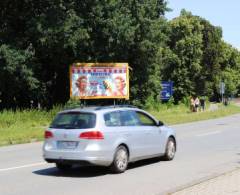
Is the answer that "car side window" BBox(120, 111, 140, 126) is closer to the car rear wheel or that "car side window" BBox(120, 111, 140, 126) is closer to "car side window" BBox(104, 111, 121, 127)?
"car side window" BBox(104, 111, 121, 127)

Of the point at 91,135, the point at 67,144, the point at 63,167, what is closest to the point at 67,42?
the point at 63,167

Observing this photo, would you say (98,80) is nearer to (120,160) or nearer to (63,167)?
(63,167)

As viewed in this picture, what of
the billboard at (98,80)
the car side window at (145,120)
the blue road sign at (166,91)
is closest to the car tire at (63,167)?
the car side window at (145,120)

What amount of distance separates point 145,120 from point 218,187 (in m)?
4.68

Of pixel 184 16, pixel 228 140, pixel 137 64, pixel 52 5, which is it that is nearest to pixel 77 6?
pixel 52 5

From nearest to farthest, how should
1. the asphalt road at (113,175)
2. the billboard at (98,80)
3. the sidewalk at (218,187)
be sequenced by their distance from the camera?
the sidewalk at (218,187)
the asphalt road at (113,175)
the billboard at (98,80)

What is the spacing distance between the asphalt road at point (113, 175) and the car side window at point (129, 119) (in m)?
1.09

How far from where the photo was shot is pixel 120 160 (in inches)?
521

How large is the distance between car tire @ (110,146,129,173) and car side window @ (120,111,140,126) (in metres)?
0.65

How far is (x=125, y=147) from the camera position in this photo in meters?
13.5

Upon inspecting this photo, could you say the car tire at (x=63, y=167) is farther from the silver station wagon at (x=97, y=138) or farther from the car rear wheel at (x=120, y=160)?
the car rear wheel at (x=120, y=160)

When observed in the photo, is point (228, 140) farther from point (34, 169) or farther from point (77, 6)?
point (77, 6)

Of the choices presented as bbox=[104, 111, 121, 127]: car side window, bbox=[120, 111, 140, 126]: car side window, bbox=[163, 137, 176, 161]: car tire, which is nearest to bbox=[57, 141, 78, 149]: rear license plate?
bbox=[104, 111, 121, 127]: car side window

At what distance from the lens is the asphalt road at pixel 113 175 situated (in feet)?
35.7
